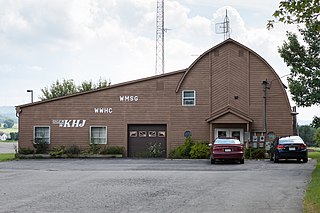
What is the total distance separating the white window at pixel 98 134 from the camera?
36188mm

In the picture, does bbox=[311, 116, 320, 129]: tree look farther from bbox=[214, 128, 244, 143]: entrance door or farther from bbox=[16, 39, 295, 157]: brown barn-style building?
bbox=[214, 128, 244, 143]: entrance door

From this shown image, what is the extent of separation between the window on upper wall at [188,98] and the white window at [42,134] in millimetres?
9637

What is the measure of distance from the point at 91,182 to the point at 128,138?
18691 millimetres

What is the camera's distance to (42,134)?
3691 centimetres

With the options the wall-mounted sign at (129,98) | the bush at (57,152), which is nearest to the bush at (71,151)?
the bush at (57,152)

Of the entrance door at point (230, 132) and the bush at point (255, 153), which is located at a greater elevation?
the entrance door at point (230, 132)

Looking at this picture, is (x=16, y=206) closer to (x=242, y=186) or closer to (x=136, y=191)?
(x=136, y=191)

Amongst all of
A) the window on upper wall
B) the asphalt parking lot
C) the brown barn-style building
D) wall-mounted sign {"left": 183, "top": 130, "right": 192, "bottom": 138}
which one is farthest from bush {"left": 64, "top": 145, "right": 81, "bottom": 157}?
the asphalt parking lot

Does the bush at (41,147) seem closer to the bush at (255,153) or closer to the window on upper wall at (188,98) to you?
the window on upper wall at (188,98)

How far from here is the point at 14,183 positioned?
17.4 m

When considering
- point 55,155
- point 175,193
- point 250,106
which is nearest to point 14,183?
point 175,193

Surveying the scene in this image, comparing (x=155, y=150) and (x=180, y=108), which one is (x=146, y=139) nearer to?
(x=155, y=150)

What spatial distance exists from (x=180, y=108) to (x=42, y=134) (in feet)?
32.1

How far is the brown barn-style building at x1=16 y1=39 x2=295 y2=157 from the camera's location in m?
35.1
